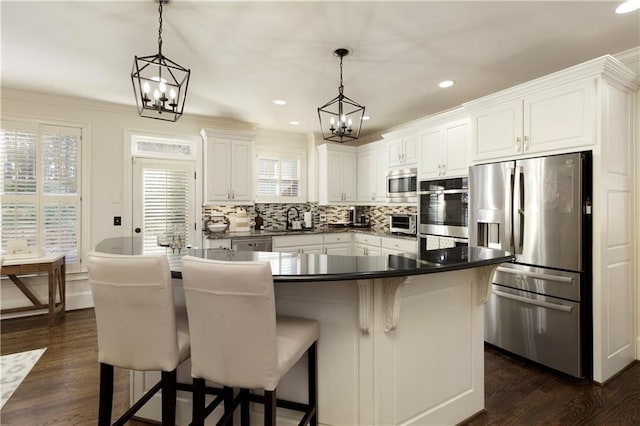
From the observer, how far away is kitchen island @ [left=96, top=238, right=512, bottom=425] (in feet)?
5.54

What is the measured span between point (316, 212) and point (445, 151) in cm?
276

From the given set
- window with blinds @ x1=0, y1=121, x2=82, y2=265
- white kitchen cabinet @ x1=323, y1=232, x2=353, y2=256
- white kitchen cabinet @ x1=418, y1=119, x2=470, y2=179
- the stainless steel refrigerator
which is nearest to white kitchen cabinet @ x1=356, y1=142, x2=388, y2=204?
white kitchen cabinet @ x1=323, y1=232, x2=353, y2=256

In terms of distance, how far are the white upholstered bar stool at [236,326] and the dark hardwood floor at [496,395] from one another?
119 centimetres

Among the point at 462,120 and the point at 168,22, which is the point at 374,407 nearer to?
the point at 168,22

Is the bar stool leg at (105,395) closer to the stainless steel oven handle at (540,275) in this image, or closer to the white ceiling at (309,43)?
the white ceiling at (309,43)

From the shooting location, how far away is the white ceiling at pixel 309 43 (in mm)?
2273

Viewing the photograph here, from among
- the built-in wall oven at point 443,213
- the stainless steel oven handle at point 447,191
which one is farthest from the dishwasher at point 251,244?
A: the stainless steel oven handle at point 447,191

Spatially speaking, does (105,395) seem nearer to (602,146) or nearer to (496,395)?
(496,395)

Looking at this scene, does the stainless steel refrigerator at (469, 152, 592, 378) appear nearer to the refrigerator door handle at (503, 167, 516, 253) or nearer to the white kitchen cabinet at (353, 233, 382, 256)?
the refrigerator door handle at (503, 167, 516, 253)

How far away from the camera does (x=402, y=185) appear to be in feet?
15.6

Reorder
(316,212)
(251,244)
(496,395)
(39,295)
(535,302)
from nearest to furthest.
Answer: (496,395)
(535,302)
(39,295)
(251,244)
(316,212)

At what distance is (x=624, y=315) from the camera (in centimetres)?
283

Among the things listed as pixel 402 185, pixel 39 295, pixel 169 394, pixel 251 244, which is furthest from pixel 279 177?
pixel 169 394

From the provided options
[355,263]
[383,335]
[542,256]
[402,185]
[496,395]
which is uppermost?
[402,185]
